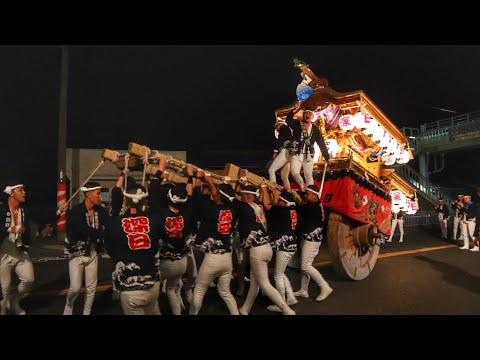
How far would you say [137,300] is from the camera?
10.8ft

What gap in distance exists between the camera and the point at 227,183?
4.52m

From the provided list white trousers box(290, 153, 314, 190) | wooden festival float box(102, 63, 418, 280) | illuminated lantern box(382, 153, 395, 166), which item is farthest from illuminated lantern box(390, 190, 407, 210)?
white trousers box(290, 153, 314, 190)

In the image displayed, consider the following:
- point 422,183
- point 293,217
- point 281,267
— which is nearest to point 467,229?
point 422,183

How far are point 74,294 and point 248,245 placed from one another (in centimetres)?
236

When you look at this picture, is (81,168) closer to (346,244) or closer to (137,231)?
(346,244)

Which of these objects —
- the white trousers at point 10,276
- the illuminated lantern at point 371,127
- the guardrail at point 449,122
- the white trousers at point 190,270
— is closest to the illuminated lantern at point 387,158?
the illuminated lantern at point 371,127

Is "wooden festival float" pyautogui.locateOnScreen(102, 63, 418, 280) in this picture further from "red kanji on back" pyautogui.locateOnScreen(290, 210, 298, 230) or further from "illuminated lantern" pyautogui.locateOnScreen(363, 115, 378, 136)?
"red kanji on back" pyautogui.locateOnScreen(290, 210, 298, 230)

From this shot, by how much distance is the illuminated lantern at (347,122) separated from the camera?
6.56 metres

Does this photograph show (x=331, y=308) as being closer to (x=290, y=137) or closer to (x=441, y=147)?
(x=290, y=137)

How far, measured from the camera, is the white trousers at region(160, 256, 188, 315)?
4301mm

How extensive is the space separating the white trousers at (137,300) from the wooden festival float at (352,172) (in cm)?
186

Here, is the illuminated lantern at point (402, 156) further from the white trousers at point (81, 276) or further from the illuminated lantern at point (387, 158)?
the white trousers at point (81, 276)

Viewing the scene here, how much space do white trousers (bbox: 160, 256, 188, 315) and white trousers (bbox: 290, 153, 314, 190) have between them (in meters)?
2.55

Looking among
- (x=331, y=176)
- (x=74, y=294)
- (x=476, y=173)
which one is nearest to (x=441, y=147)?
(x=476, y=173)
